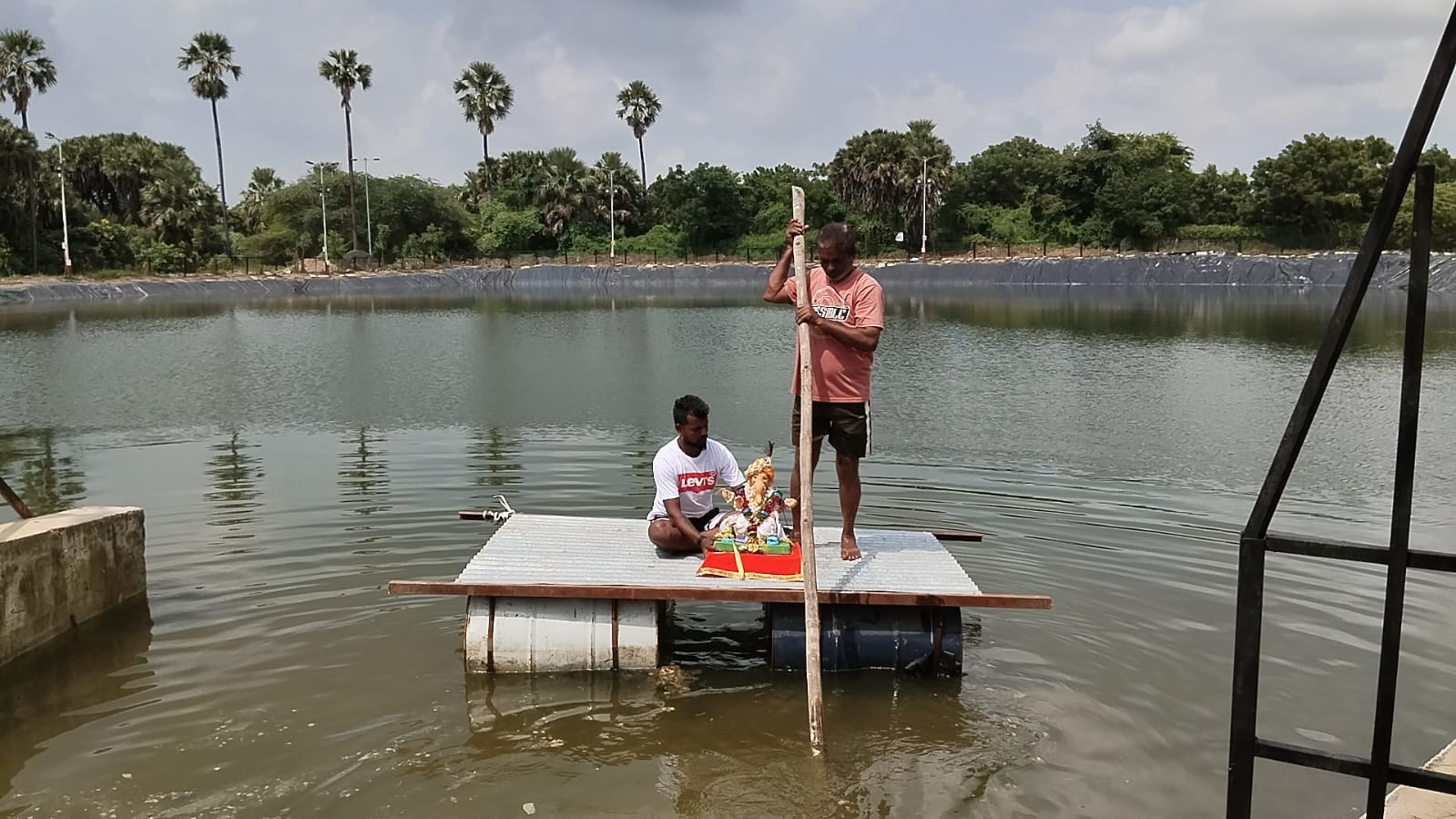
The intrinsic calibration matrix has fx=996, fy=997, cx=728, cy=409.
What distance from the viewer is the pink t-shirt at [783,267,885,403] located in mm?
6184

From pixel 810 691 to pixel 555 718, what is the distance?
150cm

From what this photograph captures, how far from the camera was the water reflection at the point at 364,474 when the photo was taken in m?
10.5

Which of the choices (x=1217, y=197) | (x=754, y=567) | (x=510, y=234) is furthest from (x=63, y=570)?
(x=1217, y=197)

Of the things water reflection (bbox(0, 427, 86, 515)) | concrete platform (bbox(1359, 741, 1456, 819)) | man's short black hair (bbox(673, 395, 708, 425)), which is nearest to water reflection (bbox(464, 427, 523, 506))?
water reflection (bbox(0, 427, 86, 515))

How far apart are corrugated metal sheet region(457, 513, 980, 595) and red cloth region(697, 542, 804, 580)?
0.08 metres

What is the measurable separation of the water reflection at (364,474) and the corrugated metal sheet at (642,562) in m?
3.55

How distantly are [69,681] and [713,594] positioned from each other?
4020 millimetres

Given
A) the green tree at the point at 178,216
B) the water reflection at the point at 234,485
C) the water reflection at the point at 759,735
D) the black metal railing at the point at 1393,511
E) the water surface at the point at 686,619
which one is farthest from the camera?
the green tree at the point at 178,216

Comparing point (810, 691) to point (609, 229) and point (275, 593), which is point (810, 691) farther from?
point (609, 229)

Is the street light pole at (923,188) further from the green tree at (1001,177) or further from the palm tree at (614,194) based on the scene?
the palm tree at (614,194)

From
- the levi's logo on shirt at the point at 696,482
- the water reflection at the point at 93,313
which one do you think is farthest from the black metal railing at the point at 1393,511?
the water reflection at the point at 93,313

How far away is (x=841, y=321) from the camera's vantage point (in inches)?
243

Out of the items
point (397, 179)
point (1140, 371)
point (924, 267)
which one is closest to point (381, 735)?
point (1140, 371)

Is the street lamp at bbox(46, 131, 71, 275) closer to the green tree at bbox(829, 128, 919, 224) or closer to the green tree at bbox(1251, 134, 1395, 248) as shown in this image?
the green tree at bbox(829, 128, 919, 224)
